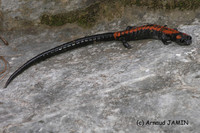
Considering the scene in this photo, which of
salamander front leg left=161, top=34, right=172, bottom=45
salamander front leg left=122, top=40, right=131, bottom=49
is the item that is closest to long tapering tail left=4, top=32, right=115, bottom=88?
salamander front leg left=122, top=40, right=131, bottom=49

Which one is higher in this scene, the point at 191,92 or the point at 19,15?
the point at 19,15

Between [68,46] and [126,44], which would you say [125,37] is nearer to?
[126,44]

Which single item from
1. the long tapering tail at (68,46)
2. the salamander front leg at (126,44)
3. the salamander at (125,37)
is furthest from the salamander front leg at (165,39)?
the long tapering tail at (68,46)

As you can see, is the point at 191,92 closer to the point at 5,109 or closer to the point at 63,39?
the point at 5,109

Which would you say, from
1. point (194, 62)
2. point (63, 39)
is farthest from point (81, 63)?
point (194, 62)

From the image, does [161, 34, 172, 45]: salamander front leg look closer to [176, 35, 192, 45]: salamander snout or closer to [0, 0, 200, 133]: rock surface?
[0, 0, 200, 133]: rock surface

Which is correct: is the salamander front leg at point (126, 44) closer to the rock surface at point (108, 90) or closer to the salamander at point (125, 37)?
the salamander at point (125, 37)

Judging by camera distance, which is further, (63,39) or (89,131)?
(63,39)

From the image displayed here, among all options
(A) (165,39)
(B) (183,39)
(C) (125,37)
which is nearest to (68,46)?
(C) (125,37)
